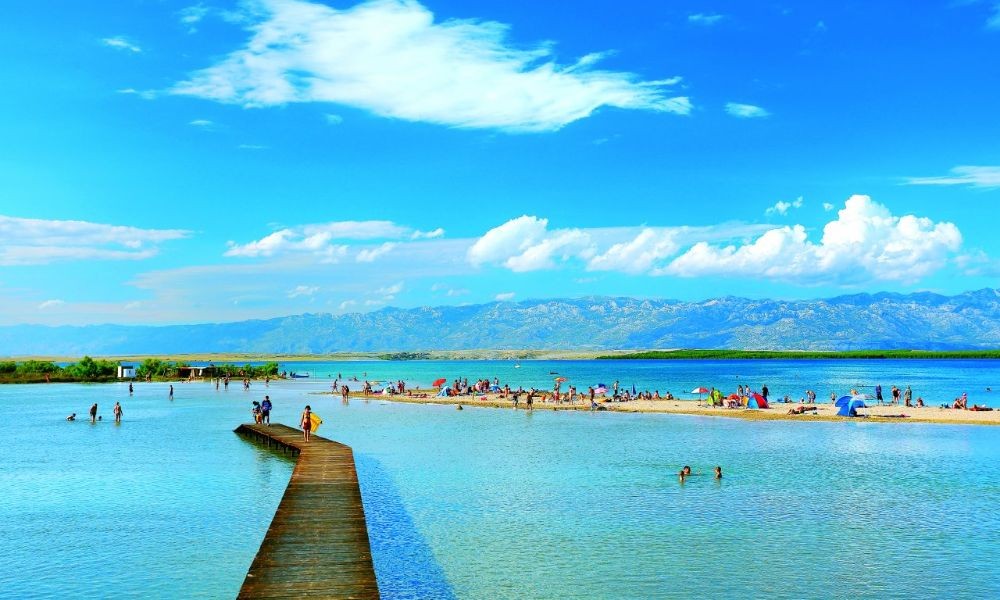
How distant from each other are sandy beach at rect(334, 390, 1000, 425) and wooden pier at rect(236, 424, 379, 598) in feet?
153

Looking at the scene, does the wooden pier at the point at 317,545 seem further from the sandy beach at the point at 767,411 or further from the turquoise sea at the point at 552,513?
the sandy beach at the point at 767,411

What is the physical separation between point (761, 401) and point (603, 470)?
42702 millimetres

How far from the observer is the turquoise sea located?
70.9 feet

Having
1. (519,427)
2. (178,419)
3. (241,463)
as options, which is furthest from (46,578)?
(178,419)

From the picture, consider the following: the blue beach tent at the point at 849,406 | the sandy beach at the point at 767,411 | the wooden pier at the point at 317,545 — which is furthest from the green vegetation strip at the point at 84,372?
the wooden pier at the point at 317,545

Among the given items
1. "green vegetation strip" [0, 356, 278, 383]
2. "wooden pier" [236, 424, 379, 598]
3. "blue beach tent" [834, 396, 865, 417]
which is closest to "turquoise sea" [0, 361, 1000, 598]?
"wooden pier" [236, 424, 379, 598]

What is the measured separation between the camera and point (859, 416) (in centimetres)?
6781

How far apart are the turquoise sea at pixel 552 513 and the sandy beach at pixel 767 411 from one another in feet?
27.1

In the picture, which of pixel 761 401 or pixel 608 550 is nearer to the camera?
pixel 608 550

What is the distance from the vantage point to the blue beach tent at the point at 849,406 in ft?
223

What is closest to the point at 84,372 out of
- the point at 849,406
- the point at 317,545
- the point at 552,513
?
the point at 849,406

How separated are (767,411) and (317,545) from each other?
200ft

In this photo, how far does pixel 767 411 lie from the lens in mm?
74312

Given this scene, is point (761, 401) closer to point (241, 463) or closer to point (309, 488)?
point (241, 463)
